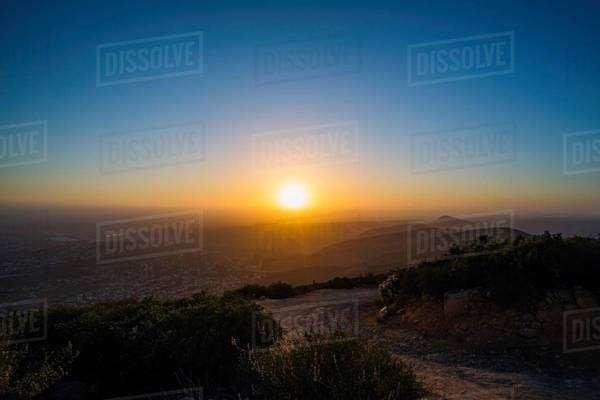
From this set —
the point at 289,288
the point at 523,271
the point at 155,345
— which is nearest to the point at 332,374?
the point at 155,345

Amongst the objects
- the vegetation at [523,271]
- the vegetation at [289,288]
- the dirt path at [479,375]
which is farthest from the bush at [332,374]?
the vegetation at [289,288]

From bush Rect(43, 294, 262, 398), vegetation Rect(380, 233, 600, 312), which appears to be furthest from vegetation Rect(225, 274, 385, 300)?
bush Rect(43, 294, 262, 398)

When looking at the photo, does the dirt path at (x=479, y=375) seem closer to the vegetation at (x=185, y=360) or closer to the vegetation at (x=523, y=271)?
the vegetation at (x=185, y=360)

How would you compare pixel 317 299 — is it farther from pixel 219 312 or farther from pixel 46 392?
pixel 46 392

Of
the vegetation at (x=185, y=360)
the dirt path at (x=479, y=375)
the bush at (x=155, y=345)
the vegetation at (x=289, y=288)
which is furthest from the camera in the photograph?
the vegetation at (x=289, y=288)

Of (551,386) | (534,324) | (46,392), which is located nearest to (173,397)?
(46,392)

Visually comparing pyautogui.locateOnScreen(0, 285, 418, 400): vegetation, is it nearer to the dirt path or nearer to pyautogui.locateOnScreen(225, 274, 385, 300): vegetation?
the dirt path
